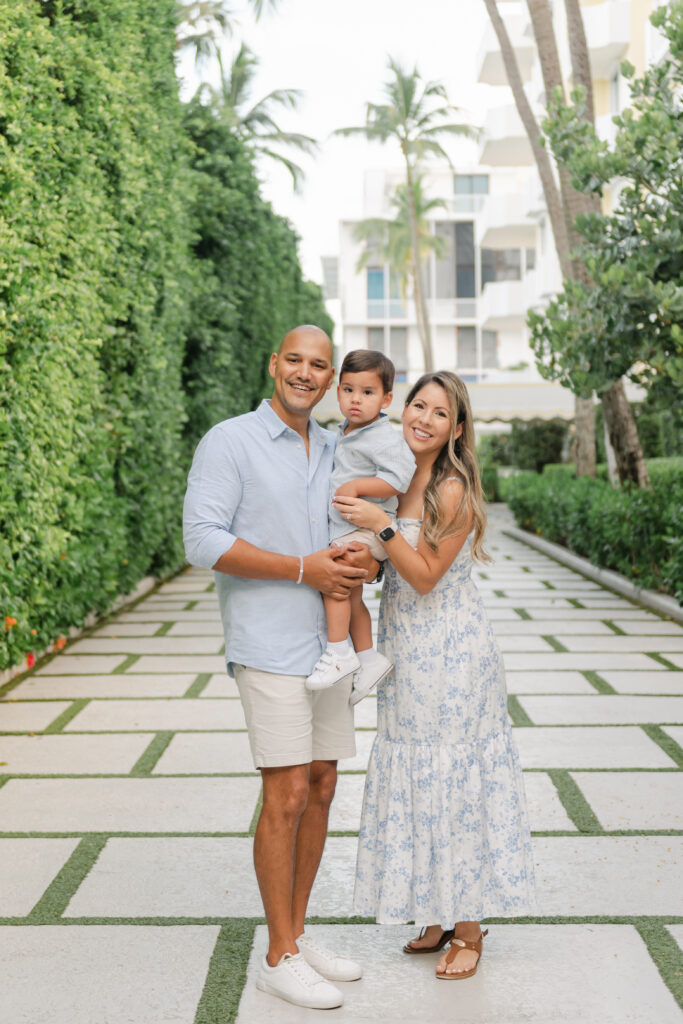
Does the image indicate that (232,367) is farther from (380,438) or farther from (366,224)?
(366,224)

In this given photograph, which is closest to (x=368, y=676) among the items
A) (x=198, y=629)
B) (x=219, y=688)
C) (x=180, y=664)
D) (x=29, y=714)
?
(x=29, y=714)

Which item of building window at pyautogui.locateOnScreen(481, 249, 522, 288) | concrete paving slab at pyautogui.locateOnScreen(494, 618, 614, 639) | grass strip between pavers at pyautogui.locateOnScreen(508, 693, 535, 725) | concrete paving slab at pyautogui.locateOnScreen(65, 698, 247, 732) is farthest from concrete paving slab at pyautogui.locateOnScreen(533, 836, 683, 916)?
building window at pyautogui.locateOnScreen(481, 249, 522, 288)

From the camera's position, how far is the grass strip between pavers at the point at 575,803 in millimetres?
4379

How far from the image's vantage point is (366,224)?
4816 centimetres

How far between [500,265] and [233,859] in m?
49.9

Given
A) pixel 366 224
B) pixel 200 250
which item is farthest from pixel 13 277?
pixel 366 224

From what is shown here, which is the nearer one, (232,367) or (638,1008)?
(638,1008)

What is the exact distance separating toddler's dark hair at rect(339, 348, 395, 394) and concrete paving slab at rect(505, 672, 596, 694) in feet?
12.4

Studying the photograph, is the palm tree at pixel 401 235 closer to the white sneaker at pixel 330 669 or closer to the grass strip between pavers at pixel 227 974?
the grass strip between pavers at pixel 227 974

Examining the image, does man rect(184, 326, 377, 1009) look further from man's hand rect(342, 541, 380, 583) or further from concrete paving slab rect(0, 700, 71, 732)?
concrete paving slab rect(0, 700, 71, 732)

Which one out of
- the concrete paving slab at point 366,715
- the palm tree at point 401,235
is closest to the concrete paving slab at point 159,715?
the concrete paving slab at point 366,715

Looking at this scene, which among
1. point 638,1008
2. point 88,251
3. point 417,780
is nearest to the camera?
point 638,1008

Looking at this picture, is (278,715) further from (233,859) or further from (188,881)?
(233,859)

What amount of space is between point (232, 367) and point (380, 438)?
38.8ft
